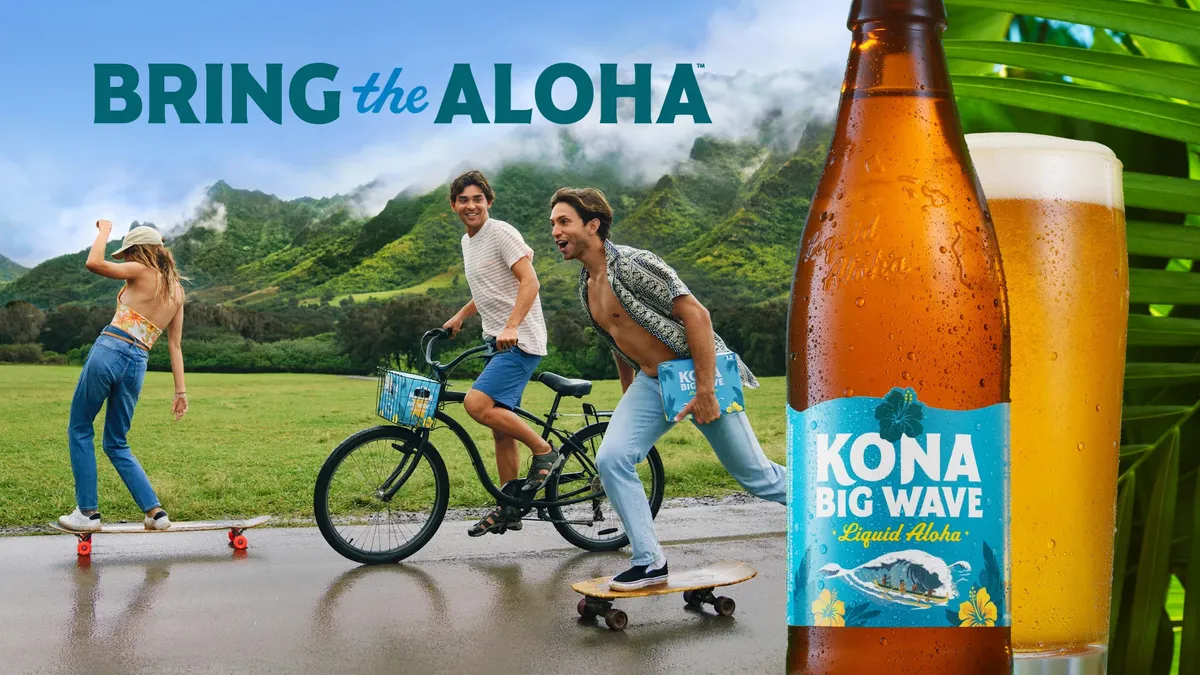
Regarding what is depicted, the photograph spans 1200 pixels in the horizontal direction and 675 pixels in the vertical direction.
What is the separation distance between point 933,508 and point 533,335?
214 inches

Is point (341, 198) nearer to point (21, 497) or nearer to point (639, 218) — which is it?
point (639, 218)

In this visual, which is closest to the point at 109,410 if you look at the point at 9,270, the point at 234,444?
the point at 234,444

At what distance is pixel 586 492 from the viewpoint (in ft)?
21.6

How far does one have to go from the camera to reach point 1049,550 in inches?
36.7

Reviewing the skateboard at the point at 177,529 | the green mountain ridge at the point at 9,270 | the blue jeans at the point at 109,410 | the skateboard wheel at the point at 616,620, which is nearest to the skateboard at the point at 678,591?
the skateboard wheel at the point at 616,620

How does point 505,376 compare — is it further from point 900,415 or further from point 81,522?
point 900,415

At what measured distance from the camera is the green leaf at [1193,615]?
2.70 ft

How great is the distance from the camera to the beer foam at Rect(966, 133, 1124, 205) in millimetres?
906

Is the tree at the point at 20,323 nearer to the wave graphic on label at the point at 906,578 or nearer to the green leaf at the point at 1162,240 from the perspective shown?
the wave graphic on label at the point at 906,578

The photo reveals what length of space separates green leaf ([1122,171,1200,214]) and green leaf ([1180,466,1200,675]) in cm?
19

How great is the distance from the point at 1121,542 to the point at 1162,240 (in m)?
0.21

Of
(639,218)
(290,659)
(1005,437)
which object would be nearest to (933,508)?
(1005,437)

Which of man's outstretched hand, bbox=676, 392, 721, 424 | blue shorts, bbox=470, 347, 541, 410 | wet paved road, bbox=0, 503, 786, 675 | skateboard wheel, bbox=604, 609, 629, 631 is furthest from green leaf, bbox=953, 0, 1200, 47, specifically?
blue shorts, bbox=470, 347, 541, 410

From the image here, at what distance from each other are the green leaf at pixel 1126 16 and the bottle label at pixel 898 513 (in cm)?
29
